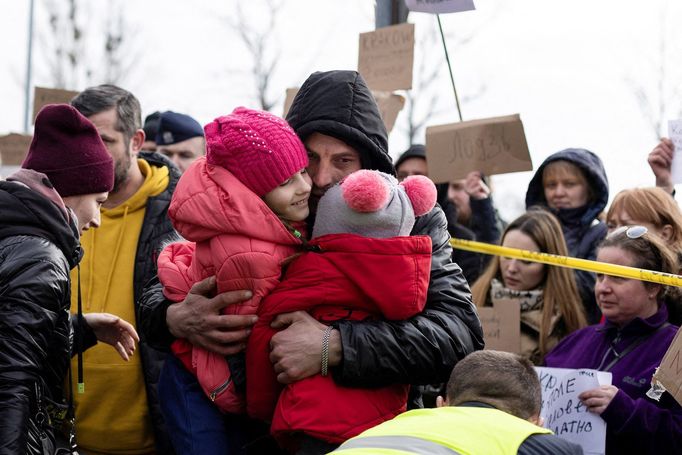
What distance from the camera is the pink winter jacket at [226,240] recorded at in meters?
3.00

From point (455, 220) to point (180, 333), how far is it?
10.7 feet

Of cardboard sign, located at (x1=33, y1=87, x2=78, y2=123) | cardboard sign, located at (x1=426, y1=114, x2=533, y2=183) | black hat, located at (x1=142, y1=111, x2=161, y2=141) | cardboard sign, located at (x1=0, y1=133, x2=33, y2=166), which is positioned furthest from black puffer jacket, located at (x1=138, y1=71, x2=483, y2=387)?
cardboard sign, located at (x1=0, y1=133, x2=33, y2=166)

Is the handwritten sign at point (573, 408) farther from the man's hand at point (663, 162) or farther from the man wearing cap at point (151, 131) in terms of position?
the man wearing cap at point (151, 131)

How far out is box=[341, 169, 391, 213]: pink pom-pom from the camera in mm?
2932

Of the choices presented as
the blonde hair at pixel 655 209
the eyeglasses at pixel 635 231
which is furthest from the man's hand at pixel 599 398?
the blonde hair at pixel 655 209

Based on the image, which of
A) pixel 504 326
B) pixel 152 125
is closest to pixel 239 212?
pixel 504 326

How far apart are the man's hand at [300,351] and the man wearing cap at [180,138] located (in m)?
3.61

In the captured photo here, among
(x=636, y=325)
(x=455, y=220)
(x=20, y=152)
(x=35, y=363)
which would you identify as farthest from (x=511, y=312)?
(x=20, y=152)

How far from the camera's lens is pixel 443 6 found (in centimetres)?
535

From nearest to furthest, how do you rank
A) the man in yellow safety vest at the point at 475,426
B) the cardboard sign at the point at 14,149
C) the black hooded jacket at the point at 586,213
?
the man in yellow safety vest at the point at 475,426 → the black hooded jacket at the point at 586,213 → the cardboard sign at the point at 14,149

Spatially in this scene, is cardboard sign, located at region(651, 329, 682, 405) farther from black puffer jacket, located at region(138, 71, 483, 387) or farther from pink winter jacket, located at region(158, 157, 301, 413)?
pink winter jacket, located at region(158, 157, 301, 413)

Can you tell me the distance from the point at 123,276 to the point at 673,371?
2.47 meters

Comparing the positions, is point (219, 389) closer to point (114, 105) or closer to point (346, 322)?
point (346, 322)

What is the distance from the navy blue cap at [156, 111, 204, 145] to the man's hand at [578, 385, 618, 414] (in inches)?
143
